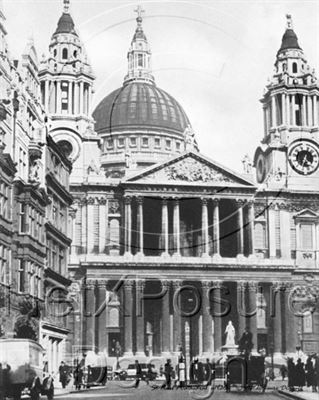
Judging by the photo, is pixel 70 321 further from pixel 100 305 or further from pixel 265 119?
pixel 265 119

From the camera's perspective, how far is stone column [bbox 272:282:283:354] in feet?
249

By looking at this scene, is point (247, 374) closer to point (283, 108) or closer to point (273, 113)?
point (283, 108)

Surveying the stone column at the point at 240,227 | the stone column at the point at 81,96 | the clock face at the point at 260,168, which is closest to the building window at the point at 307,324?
the stone column at the point at 240,227

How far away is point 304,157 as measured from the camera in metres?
83.2

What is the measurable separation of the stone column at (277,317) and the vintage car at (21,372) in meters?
42.8

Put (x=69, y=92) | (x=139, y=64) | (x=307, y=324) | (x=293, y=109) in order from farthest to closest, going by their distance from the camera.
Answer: (x=139, y=64)
(x=69, y=92)
(x=293, y=109)
(x=307, y=324)

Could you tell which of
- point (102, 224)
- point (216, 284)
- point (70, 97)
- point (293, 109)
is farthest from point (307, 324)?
point (70, 97)

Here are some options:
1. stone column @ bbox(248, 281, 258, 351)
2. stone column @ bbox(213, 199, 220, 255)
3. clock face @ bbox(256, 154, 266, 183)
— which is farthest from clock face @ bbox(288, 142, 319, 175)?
stone column @ bbox(248, 281, 258, 351)

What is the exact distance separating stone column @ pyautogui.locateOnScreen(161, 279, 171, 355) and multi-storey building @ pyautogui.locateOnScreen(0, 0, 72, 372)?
726 inches

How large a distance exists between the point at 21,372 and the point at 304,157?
53.6 m

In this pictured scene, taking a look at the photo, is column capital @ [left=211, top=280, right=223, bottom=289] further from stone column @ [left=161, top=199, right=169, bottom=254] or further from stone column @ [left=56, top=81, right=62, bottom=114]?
stone column @ [left=56, top=81, right=62, bottom=114]

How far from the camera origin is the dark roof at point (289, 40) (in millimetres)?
55709

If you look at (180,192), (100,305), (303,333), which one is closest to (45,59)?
(180,192)

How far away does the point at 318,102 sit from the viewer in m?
82.8
